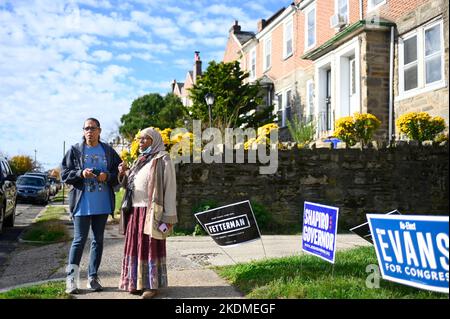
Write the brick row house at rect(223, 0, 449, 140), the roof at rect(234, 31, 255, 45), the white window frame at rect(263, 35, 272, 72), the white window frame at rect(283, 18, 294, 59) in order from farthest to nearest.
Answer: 1. the roof at rect(234, 31, 255, 45)
2. the white window frame at rect(263, 35, 272, 72)
3. the white window frame at rect(283, 18, 294, 59)
4. the brick row house at rect(223, 0, 449, 140)

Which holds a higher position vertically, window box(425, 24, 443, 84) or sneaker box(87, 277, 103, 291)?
window box(425, 24, 443, 84)

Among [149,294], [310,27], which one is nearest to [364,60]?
[310,27]

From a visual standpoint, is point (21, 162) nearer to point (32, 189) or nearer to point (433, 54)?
point (32, 189)

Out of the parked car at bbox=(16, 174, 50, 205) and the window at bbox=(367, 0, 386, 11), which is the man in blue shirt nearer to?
the window at bbox=(367, 0, 386, 11)

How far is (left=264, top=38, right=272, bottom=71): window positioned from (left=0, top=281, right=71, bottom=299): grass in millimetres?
20365

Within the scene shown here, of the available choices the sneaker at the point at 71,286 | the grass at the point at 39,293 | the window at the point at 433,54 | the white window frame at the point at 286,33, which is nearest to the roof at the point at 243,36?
the white window frame at the point at 286,33

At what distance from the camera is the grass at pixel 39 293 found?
505cm

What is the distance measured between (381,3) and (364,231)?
37.6 feet

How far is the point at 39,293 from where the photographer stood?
5250 mm

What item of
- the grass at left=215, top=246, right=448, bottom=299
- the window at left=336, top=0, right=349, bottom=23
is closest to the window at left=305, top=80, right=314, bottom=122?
the window at left=336, top=0, right=349, bottom=23

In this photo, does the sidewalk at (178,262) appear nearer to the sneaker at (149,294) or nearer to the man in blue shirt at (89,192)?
the sneaker at (149,294)

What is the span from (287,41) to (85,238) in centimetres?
1843

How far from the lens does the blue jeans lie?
5398 mm
